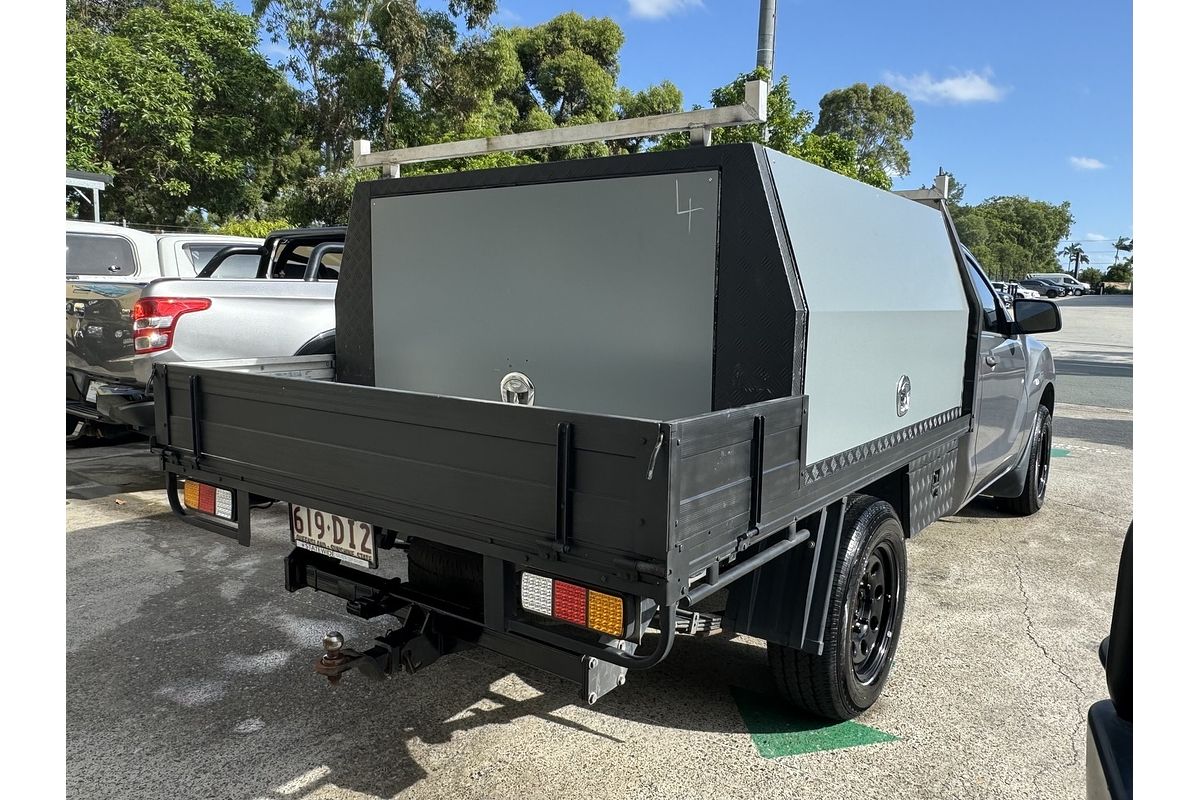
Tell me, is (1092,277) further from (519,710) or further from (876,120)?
(519,710)

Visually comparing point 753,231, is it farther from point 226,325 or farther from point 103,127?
point 103,127

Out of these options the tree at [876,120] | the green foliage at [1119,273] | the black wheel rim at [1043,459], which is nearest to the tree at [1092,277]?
the green foliage at [1119,273]

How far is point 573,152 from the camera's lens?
64.8ft

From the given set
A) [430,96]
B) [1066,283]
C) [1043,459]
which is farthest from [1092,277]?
[1043,459]

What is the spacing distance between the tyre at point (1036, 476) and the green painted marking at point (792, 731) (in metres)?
3.75

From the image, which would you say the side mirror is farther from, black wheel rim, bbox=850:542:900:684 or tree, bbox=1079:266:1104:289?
tree, bbox=1079:266:1104:289

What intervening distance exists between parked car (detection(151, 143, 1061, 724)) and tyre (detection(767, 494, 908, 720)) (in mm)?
12

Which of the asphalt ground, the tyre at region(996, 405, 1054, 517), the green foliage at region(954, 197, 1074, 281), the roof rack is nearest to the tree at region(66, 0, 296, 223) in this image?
the asphalt ground

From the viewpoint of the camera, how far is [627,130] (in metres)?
2.89

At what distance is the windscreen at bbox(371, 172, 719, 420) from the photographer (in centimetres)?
294

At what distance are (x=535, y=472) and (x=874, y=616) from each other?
1.93 metres

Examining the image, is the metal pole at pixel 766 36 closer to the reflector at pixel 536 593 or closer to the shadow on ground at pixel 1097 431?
the shadow on ground at pixel 1097 431

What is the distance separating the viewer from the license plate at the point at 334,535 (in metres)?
2.80

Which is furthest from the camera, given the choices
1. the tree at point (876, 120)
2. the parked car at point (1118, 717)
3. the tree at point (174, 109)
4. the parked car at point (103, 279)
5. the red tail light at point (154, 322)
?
the tree at point (876, 120)
